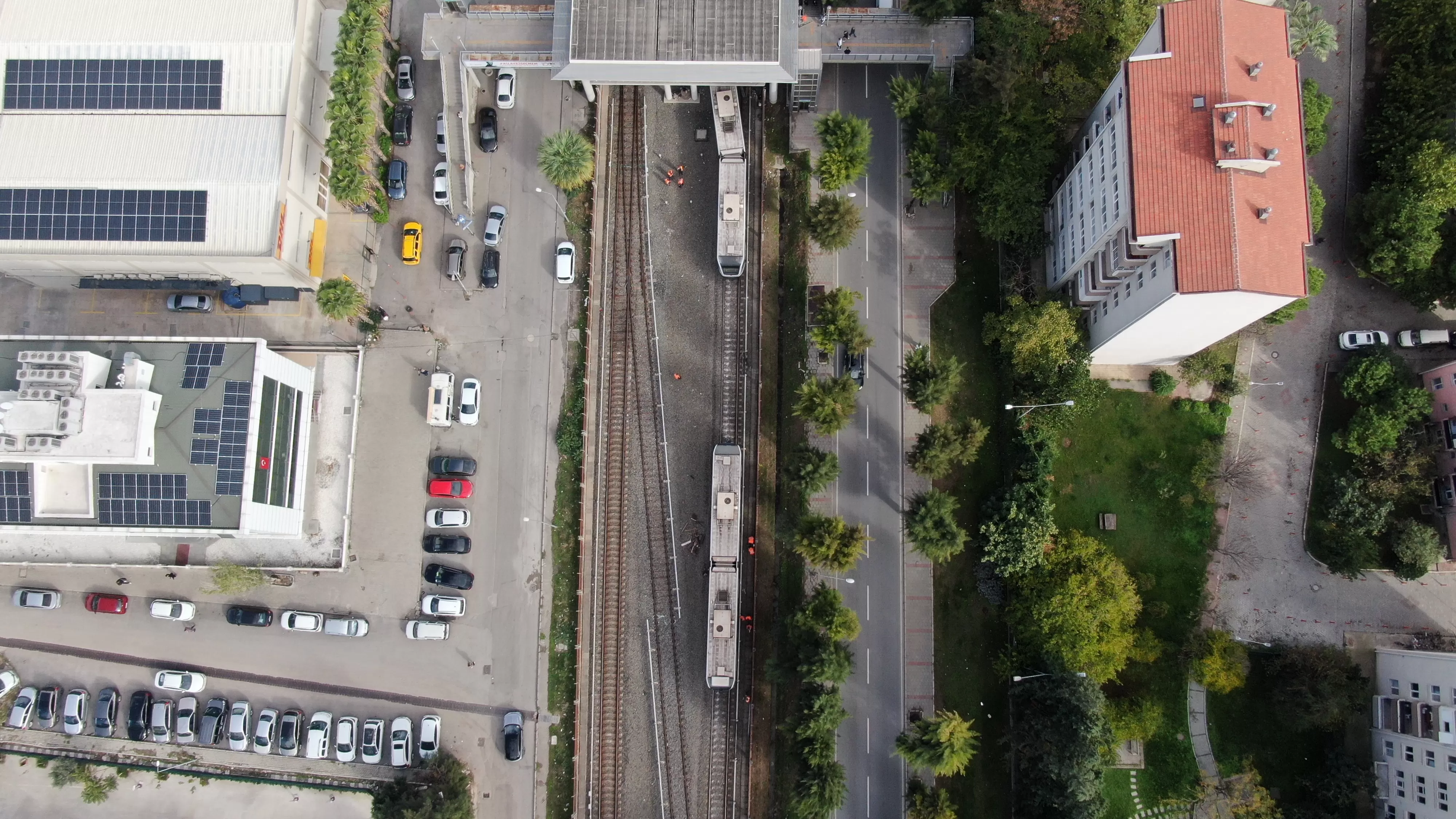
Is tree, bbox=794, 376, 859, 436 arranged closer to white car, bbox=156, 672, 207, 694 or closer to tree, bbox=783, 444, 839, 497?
tree, bbox=783, 444, 839, 497

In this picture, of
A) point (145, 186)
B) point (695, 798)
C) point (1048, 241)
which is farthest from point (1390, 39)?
point (145, 186)

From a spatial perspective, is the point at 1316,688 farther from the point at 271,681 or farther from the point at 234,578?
the point at 234,578

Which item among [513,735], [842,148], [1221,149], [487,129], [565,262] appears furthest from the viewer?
[487,129]

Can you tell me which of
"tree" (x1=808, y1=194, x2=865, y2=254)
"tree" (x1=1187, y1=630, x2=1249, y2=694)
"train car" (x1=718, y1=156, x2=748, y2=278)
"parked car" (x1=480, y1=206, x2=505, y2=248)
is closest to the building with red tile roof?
"tree" (x1=808, y1=194, x2=865, y2=254)

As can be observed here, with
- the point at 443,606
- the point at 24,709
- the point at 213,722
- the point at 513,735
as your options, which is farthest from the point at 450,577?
the point at 24,709

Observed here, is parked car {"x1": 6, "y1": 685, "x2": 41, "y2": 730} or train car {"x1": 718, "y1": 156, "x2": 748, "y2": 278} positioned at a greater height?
train car {"x1": 718, "y1": 156, "x2": 748, "y2": 278}

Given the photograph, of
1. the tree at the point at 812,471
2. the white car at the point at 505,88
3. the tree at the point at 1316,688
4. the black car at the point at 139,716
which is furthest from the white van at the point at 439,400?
the tree at the point at 1316,688
